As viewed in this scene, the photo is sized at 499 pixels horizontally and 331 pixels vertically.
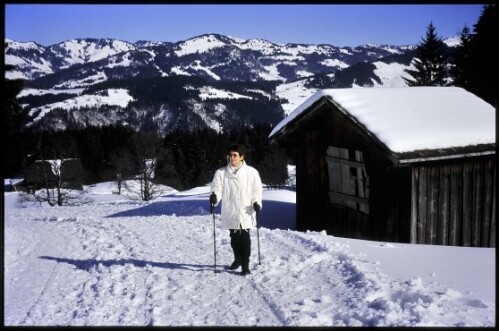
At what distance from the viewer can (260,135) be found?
263ft

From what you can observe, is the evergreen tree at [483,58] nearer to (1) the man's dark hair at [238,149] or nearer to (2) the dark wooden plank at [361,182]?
(2) the dark wooden plank at [361,182]

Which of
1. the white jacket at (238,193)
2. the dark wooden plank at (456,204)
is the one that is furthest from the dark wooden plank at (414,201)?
the white jacket at (238,193)

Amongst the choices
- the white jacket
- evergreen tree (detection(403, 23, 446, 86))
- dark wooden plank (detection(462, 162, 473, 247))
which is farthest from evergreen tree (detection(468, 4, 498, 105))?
the white jacket

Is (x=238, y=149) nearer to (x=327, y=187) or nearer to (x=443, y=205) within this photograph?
(x=443, y=205)

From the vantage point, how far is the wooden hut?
29.1 ft

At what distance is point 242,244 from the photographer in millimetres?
6367

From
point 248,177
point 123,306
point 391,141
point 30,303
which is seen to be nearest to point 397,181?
point 391,141

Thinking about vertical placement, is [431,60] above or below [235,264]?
above

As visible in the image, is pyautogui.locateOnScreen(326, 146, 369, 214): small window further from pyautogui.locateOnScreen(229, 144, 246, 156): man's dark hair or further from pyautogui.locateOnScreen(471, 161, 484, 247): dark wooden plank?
pyautogui.locateOnScreen(229, 144, 246, 156): man's dark hair

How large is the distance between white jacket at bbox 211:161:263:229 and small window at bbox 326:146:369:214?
171 inches

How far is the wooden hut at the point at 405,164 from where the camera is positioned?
8875 millimetres

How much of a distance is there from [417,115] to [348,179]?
2.21 metres

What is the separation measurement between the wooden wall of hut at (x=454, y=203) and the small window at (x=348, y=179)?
1.31m

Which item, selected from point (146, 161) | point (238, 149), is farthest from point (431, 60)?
point (238, 149)
